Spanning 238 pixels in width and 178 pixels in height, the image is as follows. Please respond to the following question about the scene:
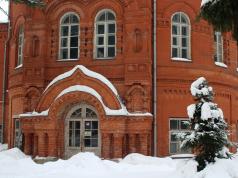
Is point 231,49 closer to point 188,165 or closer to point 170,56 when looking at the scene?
point 170,56

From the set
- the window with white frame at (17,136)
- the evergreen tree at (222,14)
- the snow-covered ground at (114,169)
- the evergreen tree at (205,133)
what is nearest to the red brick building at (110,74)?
the window with white frame at (17,136)

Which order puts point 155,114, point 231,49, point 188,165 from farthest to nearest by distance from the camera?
point 231,49
point 155,114
point 188,165

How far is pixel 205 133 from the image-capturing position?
1352 cm

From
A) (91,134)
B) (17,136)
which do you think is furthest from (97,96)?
(17,136)

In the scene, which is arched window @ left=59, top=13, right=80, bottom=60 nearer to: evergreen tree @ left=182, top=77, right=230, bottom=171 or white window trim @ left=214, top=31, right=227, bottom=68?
white window trim @ left=214, top=31, right=227, bottom=68

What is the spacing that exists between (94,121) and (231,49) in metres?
7.95

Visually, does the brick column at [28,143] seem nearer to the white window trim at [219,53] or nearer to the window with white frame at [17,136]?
the window with white frame at [17,136]

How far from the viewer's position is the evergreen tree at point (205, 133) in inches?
528

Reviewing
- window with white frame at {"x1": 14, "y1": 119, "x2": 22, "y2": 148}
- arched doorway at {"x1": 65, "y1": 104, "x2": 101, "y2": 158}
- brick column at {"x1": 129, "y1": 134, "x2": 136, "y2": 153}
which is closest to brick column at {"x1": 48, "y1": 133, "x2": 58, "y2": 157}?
arched doorway at {"x1": 65, "y1": 104, "x2": 101, "y2": 158}

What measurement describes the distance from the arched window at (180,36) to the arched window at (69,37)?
4352mm

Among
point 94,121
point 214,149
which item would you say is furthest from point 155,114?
point 214,149

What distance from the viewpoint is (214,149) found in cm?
1341

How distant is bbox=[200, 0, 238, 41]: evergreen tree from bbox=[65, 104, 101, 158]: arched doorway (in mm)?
10855

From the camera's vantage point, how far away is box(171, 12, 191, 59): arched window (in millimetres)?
21703
